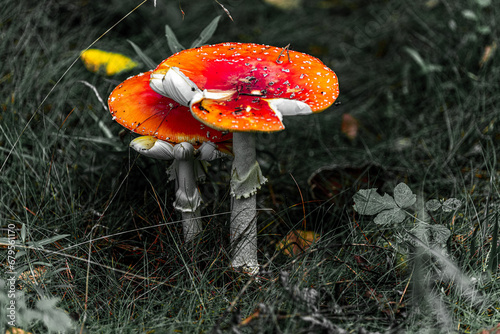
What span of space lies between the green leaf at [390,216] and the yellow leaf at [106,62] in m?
2.29

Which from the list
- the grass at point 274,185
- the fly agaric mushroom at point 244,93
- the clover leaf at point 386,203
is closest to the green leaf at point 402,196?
the clover leaf at point 386,203

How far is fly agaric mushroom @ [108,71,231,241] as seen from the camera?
92.4 inches

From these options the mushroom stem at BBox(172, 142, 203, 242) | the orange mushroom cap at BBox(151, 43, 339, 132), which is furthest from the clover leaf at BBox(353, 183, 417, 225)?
the mushroom stem at BBox(172, 142, 203, 242)

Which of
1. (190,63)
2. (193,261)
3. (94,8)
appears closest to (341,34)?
(94,8)

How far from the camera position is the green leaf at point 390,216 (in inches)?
95.7

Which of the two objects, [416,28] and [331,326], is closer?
[331,326]

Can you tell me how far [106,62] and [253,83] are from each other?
186 centimetres

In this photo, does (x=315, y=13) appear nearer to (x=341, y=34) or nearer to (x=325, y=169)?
(x=341, y=34)

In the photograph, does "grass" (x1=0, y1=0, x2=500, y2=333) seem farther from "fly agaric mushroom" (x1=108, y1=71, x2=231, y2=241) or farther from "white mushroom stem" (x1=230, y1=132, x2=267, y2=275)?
"fly agaric mushroom" (x1=108, y1=71, x2=231, y2=241)

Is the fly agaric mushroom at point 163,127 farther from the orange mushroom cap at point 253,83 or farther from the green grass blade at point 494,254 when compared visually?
the green grass blade at point 494,254

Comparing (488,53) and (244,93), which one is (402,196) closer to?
(244,93)

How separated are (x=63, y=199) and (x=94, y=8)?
2.89 metres

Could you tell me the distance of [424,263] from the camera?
2.27 metres

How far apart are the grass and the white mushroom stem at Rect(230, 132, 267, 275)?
9 cm
